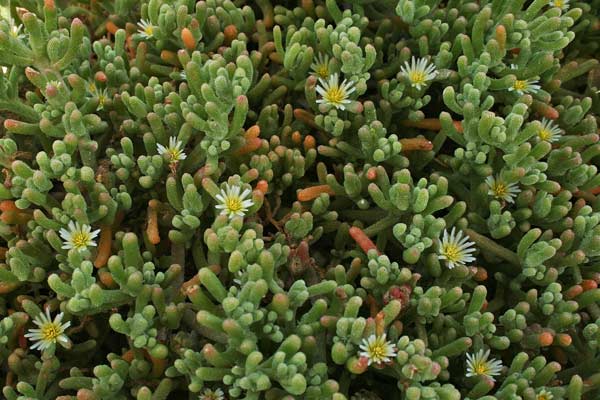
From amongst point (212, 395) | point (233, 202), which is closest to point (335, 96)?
point (233, 202)

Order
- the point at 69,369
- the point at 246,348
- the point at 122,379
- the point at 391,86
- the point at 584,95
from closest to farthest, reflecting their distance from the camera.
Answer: the point at 246,348 → the point at 122,379 → the point at 69,369 → the point at 391,86 → the point at 584,95

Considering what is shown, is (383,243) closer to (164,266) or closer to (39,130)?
→ (164,266)

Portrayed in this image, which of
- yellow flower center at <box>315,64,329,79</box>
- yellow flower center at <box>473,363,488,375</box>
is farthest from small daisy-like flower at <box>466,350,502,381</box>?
yellow flower center at <box>315,64,329,79</box>

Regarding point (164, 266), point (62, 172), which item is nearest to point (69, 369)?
point (164, 266)

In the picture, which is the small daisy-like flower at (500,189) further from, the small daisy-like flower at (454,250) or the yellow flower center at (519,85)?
the yellow flower center at (519,85)

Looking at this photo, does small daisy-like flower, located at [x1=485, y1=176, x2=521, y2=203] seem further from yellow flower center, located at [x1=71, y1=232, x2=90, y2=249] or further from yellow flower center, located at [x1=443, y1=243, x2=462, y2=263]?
yellow flower center, located at [x1=71, y1=232, x2=90, y2=249]

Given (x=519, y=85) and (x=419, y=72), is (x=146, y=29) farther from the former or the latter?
(x=519, y=85)
